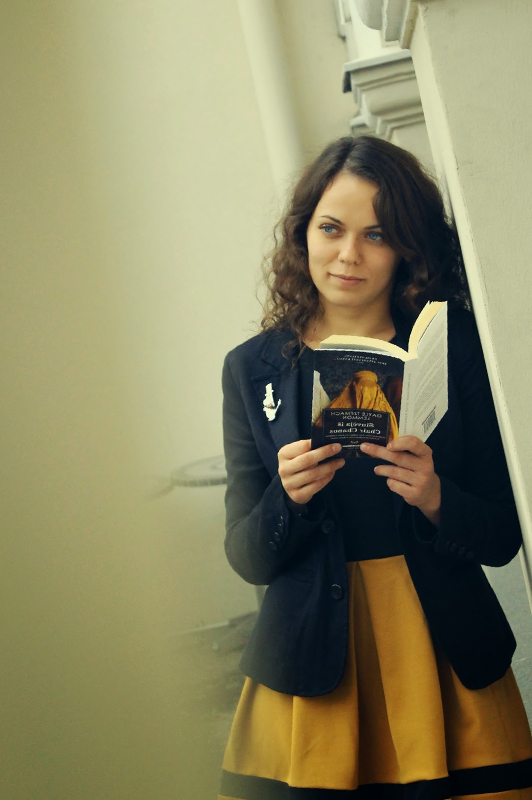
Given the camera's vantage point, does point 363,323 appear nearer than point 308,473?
No

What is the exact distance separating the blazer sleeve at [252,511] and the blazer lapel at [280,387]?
0.18 feet

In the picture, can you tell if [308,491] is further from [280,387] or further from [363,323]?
[363,323]

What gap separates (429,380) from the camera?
3.71 ft

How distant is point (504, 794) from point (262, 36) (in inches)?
124

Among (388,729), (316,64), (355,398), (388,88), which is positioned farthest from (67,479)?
(316,64)

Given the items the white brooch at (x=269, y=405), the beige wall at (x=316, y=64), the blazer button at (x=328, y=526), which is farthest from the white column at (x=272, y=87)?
the blazer button at (x=328, y=526)

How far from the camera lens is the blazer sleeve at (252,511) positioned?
4.34 feet

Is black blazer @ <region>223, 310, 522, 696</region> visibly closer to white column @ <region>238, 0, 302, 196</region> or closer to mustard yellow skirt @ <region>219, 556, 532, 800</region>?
mustard yellow skirt @ <region>219, 556, 532, 800</region>

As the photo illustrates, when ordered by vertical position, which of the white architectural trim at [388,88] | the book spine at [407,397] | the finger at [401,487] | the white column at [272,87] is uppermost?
the white column at [272,87]

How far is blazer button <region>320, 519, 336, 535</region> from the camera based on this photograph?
132 centimetres

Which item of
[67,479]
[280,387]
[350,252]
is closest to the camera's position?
[67,479]

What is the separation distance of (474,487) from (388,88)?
1.41m

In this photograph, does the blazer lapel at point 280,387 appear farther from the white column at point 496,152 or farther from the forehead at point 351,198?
the white column at point 496,152

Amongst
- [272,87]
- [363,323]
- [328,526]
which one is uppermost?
[272,87]
